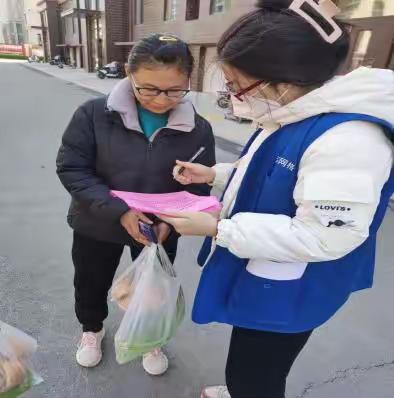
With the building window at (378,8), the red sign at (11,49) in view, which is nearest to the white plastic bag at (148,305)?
the building window at (378,8)

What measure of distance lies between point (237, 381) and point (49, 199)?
9.83ft

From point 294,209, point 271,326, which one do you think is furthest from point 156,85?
point 271,326

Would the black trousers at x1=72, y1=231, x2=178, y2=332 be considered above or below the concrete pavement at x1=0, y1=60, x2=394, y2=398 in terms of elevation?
above

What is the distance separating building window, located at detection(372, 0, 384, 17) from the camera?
6.71 meters

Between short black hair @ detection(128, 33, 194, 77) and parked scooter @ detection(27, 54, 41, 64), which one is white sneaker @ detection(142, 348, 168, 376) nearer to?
short black hair @ detection(128, 33, 194, 77)

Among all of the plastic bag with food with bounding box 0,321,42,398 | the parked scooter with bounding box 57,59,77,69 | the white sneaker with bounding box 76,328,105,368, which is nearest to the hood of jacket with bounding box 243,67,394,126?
the plastic bag with food with bounding box 0,321,42,398

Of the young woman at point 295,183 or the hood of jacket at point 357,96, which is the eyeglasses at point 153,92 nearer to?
the young woman at point 295,183

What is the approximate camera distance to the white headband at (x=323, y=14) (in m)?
0.76

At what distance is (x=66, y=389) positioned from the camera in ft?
5.41

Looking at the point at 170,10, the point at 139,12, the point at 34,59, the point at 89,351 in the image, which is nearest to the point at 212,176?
the point at 89,351

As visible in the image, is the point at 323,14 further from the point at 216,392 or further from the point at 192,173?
the point at 216,392

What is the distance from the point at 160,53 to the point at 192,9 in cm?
1493

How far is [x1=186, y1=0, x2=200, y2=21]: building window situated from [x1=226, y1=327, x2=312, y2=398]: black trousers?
49.6 feet

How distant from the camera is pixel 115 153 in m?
1.32
